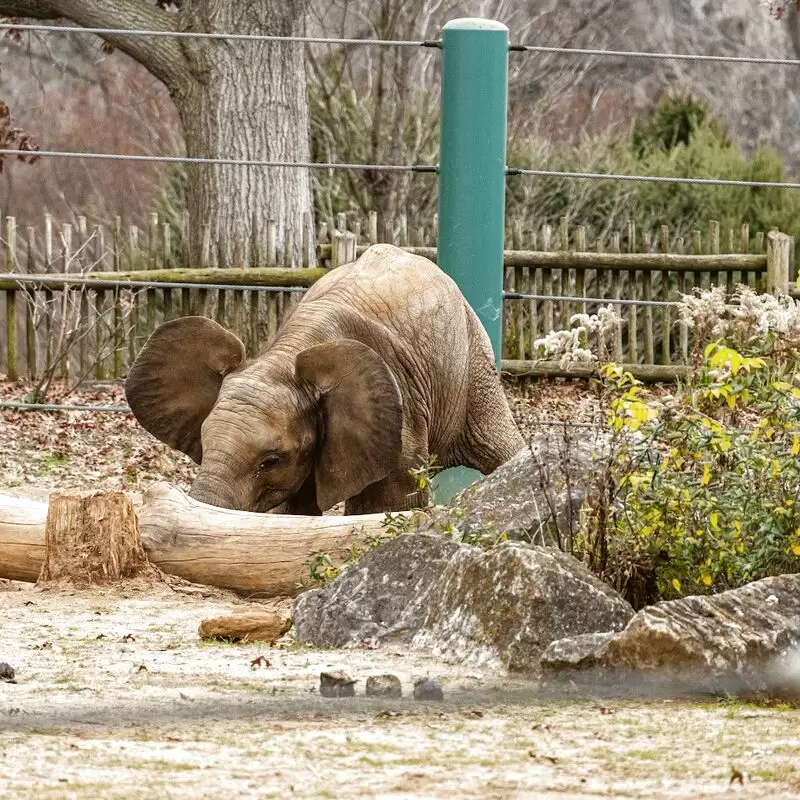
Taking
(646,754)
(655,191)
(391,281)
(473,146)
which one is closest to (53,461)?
(391,281)

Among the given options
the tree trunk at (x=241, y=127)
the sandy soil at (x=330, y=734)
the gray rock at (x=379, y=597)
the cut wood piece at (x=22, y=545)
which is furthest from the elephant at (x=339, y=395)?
the tree trunk at (x=241, y=127)

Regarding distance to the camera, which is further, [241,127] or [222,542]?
[241,127]

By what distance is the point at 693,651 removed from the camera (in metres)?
4.21

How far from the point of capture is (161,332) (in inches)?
284

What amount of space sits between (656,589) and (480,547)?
53 centimetres

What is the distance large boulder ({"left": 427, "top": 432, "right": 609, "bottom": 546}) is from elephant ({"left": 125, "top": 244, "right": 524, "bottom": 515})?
64cm

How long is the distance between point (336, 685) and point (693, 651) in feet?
2.80

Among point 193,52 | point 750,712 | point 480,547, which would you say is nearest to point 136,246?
point 193,52

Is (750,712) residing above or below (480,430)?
below

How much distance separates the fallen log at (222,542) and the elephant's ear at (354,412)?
0.90 m

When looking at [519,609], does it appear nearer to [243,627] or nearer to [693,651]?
[693,651]

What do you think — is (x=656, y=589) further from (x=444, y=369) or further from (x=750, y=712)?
(x=444, y=369)

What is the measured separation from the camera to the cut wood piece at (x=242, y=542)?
5.83m

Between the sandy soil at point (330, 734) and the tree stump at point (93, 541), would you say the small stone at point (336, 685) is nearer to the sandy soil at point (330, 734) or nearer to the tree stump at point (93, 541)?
the sandy soil at point (330, 734)
